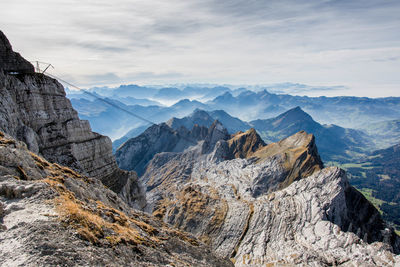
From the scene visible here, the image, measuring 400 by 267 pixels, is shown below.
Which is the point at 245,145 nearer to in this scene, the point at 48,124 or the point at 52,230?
the point at 48,124

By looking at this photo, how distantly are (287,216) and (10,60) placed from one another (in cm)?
7312

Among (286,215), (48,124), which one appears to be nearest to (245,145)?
(286,215)

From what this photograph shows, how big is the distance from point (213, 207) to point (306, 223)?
106ft

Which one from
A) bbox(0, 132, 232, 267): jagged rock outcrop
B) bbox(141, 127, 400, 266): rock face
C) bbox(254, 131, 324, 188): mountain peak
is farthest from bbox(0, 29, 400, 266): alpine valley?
bbox(254, 131, 324, 188): mountain peak

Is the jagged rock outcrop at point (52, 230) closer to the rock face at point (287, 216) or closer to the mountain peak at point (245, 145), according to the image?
the rock face at point (287, 216)

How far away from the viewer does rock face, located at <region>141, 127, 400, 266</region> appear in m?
50.2

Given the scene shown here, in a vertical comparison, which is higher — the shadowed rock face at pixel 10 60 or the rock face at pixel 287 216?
the shadowed rock face at pixel 10 60

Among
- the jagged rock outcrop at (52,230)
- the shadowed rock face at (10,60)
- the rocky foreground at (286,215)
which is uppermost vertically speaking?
the shadowed rock face at (10,60)

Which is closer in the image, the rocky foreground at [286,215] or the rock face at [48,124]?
the rock face at [48,124]

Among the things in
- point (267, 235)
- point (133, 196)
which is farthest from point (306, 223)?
point (133, 196)

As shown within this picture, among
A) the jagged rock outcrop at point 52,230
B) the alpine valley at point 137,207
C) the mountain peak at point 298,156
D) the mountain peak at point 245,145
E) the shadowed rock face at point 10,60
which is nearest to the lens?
the jagged rock outcrop at point 52,230

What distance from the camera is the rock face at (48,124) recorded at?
32.6 m

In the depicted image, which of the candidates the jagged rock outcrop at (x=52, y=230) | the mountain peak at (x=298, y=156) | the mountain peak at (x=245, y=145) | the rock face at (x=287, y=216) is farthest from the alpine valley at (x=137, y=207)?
the mountain peak at (x=245, y=145)

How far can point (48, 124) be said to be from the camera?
3894 cm
